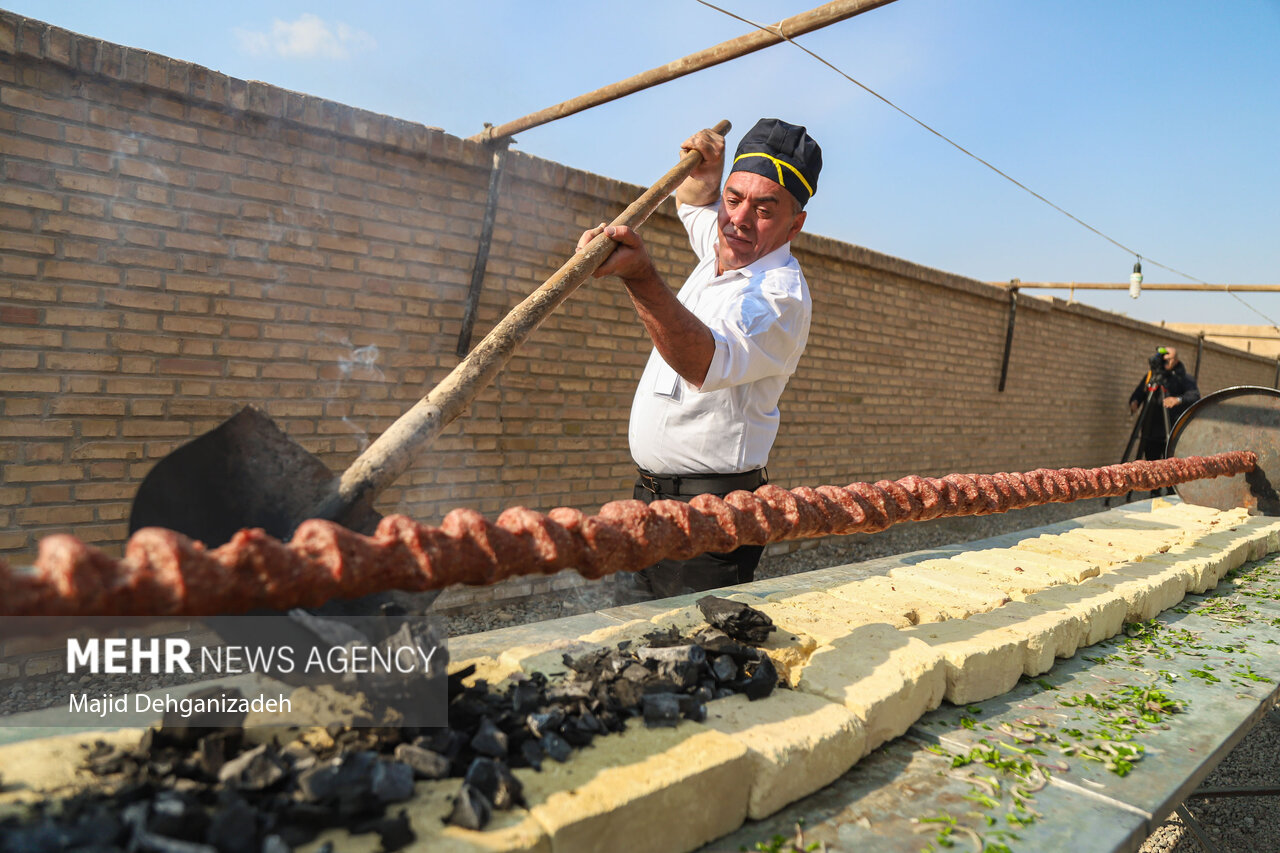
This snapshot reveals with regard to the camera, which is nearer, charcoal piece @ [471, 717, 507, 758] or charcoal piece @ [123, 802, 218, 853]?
charcoal piece @ [123, 802, 218, 853]

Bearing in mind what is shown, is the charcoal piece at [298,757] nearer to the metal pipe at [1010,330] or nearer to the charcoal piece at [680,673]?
the charcoal piece at [680,673]

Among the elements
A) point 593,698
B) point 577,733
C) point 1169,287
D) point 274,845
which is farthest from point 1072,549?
point 1169,287

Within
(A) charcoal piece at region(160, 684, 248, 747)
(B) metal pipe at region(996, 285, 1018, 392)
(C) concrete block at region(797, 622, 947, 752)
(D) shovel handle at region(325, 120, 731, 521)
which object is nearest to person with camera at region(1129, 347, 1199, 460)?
(B) metal pipe at region(996, 285, 1018, 392)

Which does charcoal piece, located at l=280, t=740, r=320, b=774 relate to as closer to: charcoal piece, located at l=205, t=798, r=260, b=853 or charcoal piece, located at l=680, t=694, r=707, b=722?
charcoal piece, located at l=205, t=798, r=260, b=853

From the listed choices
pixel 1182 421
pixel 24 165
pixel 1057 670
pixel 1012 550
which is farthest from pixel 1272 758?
pixel 24 165

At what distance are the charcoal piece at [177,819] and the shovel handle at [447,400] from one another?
708 mm

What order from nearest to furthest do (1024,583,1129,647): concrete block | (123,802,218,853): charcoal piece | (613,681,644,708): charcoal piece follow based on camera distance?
(123,802,218,853): charcoal piece → (613,681,644,708): charcoal piece → (1024,583,1129,647): concrete block

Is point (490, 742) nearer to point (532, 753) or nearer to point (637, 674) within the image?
point (532, 753)

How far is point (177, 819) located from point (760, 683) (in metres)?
1.22

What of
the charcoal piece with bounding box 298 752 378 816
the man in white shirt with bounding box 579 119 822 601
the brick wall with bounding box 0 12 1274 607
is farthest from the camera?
the brick wall with bounding box 0 12 1274 607

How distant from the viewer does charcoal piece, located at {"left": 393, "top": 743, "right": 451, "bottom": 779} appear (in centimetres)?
132

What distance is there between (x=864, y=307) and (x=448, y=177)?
198 inches

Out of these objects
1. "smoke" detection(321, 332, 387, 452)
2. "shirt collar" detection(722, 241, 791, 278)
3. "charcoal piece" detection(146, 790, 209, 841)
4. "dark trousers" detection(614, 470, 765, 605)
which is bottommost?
"dark trousers" detection(614, 470, 765, 605)

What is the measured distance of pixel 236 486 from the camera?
1.64 m
